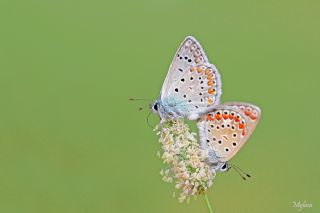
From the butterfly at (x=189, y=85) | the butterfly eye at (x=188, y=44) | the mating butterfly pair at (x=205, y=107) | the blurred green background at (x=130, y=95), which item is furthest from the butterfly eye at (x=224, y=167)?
the blurred green background at (x=130, y=95)

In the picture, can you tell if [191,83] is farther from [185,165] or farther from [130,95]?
[130,95]

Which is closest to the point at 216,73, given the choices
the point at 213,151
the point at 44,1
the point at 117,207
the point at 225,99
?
the point at 213,151

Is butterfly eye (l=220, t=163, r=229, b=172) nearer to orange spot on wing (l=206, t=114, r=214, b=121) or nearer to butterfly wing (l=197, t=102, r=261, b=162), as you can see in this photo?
butterfly wing (l=197, t=102, r=261, b=162)

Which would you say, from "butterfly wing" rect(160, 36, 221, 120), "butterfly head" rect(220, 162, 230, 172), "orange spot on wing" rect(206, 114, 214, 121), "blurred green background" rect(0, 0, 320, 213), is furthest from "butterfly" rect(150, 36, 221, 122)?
"blurred green background" rect(0, 0, 320, 213)

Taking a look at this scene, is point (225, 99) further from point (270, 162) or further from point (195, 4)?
point (195, 4)

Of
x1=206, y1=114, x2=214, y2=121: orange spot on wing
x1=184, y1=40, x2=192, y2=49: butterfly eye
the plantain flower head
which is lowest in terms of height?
the plantain flower head

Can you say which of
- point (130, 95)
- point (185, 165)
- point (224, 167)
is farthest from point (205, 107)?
point (130, 95)
